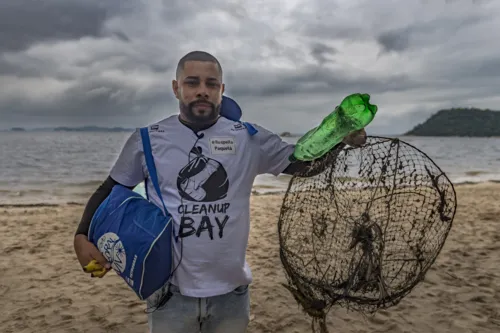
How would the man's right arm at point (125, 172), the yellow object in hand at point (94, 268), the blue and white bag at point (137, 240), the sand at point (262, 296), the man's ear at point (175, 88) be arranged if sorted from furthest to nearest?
the sand at point (262, 296)
the man's ear at point (175, 88)
the man's right arm at point (125, 172)
the yellow object in hand at point (94, 268)
the blue and white bag at point (137, 240)

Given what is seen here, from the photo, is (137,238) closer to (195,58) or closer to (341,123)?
(195,58)

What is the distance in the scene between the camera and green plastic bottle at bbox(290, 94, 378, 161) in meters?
1.97

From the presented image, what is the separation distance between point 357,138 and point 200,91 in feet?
2.70

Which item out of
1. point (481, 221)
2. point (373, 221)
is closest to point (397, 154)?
point (373, 221)

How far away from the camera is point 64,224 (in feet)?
30.0

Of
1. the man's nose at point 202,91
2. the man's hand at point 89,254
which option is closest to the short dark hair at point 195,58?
the man's nose at point 202,91

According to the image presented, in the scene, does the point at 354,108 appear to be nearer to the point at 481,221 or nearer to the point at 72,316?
the point at 72,316

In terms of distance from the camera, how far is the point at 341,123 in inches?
79.1

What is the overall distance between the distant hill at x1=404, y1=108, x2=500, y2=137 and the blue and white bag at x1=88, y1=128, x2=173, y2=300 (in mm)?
138850

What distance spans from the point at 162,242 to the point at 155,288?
0.23 metres

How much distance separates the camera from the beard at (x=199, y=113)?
2.18m

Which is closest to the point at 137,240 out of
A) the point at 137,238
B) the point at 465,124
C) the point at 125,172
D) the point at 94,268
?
the point at 137,238

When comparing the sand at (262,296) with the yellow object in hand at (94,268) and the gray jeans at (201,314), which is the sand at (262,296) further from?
the yellow object in hand at (94,268)

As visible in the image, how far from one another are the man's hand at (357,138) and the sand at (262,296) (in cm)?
A: 286
